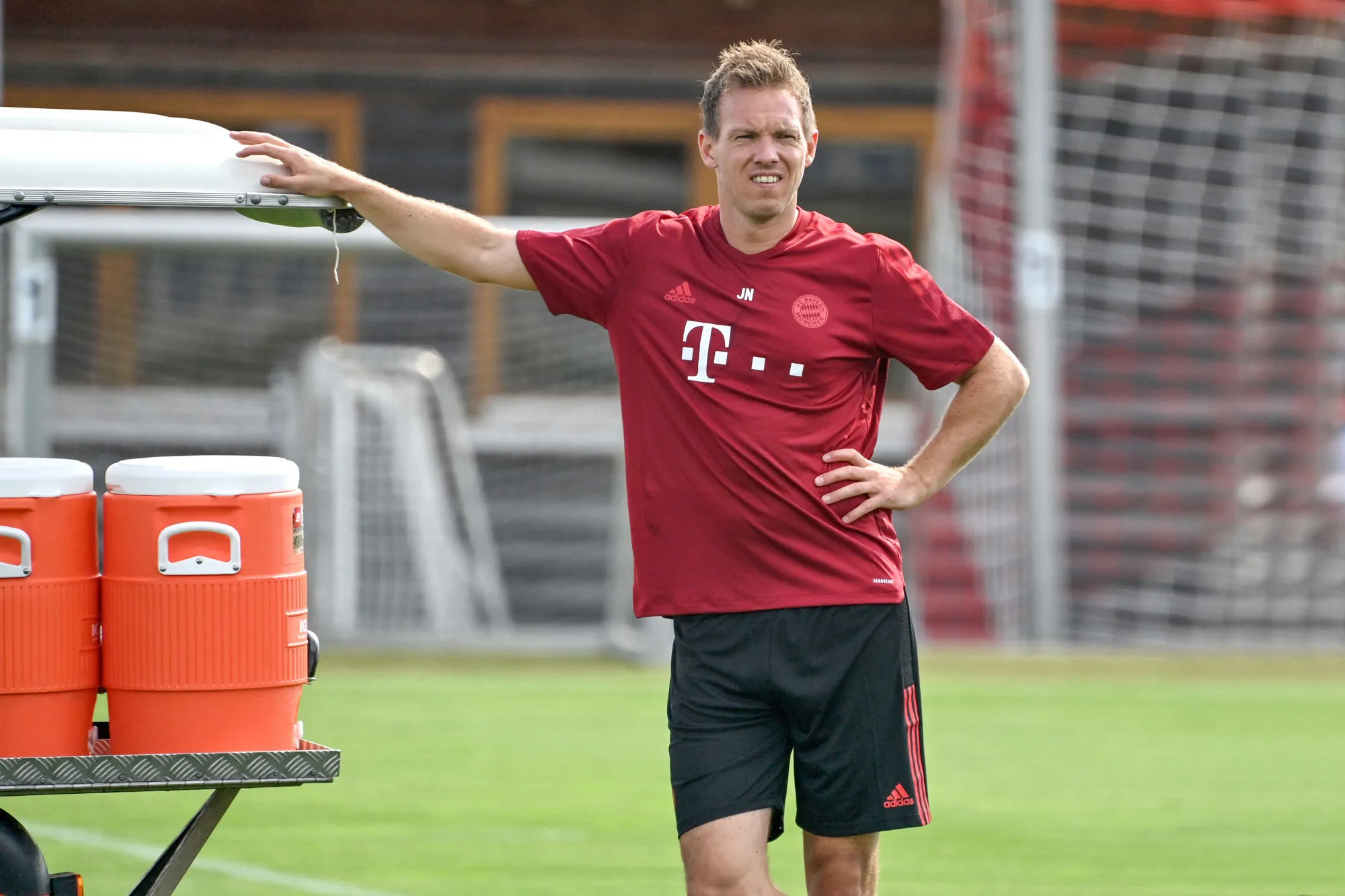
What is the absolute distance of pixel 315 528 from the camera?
13.5 m

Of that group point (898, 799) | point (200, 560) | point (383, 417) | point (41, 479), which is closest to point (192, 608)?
point (200, 560)

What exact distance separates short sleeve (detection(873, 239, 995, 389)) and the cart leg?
1691 mm

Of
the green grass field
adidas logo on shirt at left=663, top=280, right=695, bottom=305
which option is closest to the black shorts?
Answer: adidas logo on shirt at left=663, top=280, right=695, bottom=305

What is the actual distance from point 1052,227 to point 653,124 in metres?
4.74

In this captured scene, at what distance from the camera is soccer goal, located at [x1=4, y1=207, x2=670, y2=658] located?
13492 mm

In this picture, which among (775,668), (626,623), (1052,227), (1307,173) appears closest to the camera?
(775,668)

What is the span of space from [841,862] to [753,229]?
4.59 feet

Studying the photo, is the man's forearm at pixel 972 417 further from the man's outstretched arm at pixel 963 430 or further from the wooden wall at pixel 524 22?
the wooden wall at pixel 524 22

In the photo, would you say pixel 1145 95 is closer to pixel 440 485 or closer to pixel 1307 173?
pixel 1307 173

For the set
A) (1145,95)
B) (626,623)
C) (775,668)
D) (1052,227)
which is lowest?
(626,623)

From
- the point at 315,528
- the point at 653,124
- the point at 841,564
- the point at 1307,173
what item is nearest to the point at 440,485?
the point at 315,528

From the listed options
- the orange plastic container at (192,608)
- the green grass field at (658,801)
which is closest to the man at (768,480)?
the orange plastic container at (192,608)

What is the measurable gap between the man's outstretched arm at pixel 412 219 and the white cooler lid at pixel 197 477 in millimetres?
574

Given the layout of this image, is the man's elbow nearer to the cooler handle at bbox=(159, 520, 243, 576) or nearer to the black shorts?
the black shorts
